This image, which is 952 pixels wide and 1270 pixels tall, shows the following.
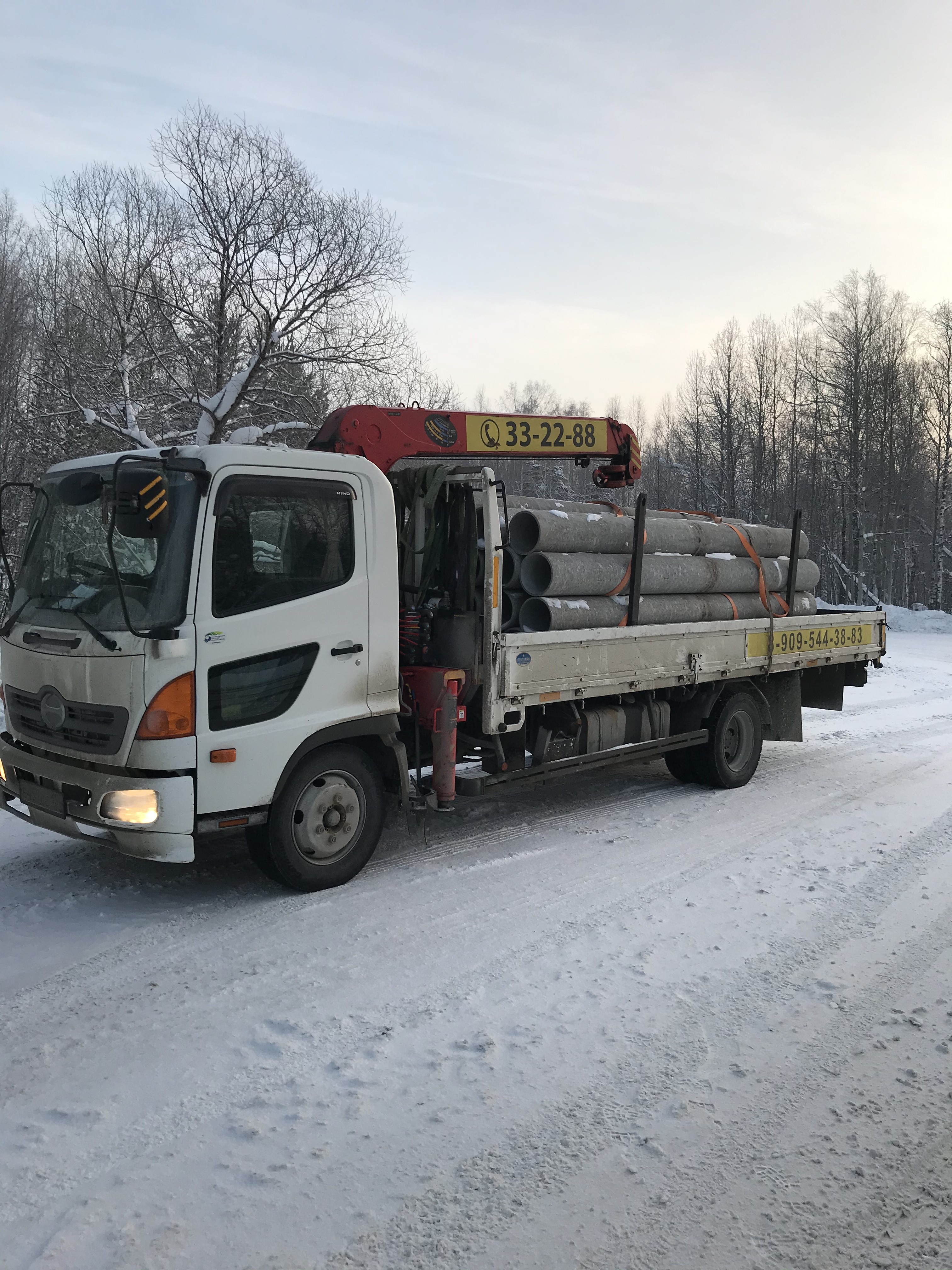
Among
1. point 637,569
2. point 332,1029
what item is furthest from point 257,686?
point 637,569

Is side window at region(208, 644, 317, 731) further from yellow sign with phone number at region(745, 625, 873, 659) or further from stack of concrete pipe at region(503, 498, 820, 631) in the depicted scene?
yellow sign with phone number at region(745, 625, 873, 659)

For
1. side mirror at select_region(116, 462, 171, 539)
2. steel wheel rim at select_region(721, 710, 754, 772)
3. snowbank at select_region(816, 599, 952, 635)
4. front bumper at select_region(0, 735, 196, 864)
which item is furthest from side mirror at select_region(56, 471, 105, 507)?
snowbank at select_region(816, 599, 952, 635)

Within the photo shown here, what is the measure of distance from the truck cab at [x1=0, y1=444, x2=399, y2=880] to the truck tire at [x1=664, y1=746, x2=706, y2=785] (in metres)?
3.47

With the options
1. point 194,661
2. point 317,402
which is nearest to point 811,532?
point 317,402

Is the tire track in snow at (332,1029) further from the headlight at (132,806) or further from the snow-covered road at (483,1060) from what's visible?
the headlight at (132,806)

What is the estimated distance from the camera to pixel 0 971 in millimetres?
4371

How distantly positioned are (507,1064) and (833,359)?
1785 inches

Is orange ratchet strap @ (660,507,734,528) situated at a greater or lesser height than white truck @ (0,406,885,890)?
greater

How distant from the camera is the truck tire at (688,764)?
8180 mm

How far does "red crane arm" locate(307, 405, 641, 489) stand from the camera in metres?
6.26

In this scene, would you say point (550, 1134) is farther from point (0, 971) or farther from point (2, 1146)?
point (0, 971)

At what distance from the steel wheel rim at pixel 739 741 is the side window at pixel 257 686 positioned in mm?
4507

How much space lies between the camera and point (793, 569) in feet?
29.4

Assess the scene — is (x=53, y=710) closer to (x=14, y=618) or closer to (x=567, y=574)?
(x=14, y=618)
